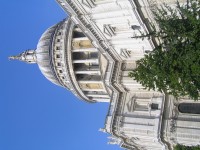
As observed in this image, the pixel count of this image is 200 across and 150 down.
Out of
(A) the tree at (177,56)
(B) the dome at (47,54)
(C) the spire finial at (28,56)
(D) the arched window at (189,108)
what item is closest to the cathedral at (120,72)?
(D) the arched window at (189,108)

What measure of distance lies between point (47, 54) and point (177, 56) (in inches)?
1020

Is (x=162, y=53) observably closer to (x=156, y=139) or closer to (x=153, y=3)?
(x=153, y=3)

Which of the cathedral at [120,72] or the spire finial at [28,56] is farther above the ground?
the spire finial at [28,56]

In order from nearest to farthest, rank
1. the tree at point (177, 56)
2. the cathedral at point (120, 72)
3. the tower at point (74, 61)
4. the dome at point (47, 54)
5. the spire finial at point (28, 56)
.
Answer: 1. the tree at point (177, 56)
2. the cathedral at point (120, 72)
3. the tower at point (74, 61)
4. the dome at point (47, 54)
5. the spire finial at point (28, 56)

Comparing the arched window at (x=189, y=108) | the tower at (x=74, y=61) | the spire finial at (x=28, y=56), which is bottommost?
the arched window at (x=189, y=108)

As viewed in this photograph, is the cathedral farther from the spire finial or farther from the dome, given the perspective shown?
the spire finial

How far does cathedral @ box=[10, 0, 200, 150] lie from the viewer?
3281 centimetres

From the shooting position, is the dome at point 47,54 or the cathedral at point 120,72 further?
the dome at point 47,54

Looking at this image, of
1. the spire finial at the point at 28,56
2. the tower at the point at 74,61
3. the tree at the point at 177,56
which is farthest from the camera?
the spire finial at the point at 28,56

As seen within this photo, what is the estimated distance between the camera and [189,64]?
87.0 feet

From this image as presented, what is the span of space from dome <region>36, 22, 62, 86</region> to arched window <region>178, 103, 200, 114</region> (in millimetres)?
17352

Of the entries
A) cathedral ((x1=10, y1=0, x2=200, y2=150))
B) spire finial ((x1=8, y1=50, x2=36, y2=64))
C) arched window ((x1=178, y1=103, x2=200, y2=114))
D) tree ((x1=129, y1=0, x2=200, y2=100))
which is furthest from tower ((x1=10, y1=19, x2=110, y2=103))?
tree ((x1=129, y1=0, x2=200, y2=100))

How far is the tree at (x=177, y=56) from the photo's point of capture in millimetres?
25672

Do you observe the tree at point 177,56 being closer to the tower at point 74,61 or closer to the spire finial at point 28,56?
the tower at point 74,61
